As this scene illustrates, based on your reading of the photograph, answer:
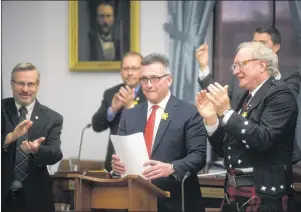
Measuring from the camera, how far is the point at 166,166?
3.28 m

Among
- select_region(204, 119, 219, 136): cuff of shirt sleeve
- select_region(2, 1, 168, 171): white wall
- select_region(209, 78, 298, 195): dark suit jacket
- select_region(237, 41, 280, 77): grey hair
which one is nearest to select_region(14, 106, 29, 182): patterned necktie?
select_region(204, 119, 219, 136): cuff of shirt sleeve

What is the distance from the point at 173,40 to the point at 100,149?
119 cm

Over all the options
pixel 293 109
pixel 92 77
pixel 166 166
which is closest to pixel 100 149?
pixel 92 77

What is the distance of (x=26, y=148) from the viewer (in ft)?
11.7

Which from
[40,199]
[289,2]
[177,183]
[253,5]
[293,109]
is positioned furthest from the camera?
[253,5]

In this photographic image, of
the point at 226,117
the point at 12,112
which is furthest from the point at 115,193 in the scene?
the point at 12,112

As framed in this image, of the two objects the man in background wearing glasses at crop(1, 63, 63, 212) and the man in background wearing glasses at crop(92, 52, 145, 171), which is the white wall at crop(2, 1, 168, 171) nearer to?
the man in background wearing glasses at crop(92, 52, 145, 171)

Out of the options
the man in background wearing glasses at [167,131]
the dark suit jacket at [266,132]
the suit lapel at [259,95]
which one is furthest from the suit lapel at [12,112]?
the suit lapel at [259,95]

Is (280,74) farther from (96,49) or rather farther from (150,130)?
(96,49)

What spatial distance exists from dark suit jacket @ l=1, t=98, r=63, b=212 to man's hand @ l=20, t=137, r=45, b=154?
0.06 m

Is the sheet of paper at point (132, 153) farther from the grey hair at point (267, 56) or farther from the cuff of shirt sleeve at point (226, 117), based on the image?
the grey hair at point (267, 56)

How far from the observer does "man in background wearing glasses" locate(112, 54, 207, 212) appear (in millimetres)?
3477

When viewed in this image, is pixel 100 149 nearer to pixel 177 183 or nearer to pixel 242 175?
pixel 177 183

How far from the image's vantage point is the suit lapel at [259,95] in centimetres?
321
